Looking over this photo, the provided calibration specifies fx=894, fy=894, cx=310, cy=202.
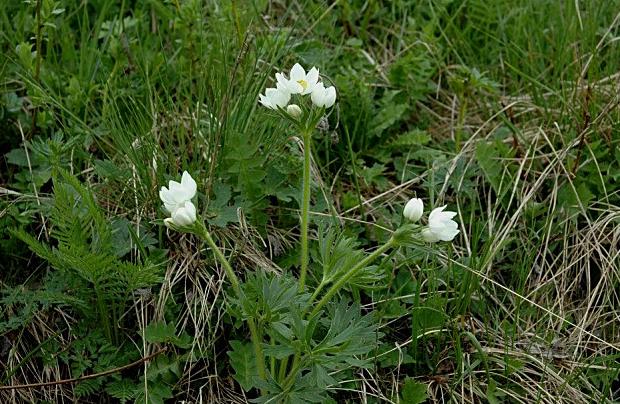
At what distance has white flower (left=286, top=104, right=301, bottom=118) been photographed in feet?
6.50

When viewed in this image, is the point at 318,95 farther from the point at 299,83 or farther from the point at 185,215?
the point at 185,215

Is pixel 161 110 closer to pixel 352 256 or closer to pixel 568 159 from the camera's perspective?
pixel 352 256

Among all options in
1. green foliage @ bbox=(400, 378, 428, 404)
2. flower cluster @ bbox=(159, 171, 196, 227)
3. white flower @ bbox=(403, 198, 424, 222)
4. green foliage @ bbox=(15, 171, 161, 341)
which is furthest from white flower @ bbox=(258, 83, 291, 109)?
green foliage @ bbox=(400, 378, 428, 404)

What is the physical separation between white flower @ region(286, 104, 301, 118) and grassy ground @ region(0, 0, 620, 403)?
33 centimetres

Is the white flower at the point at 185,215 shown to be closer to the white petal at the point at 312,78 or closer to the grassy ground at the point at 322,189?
the grassy ground at the point at 322,189

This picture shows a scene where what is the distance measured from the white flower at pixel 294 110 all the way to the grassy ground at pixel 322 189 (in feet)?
1.07

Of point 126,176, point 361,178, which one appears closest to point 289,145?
point 361,178

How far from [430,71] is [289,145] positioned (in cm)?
72

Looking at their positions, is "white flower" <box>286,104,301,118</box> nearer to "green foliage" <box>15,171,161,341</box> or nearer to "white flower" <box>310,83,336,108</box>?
"white flower" <box>310,83,336,108</box>

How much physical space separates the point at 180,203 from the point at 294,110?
1.09 feet

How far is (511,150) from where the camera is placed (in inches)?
113

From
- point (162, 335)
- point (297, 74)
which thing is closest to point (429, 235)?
point (297, 74)

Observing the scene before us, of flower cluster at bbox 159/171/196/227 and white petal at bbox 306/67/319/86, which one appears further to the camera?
white petal at bbox 306/67/319/86

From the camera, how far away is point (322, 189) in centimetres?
254
